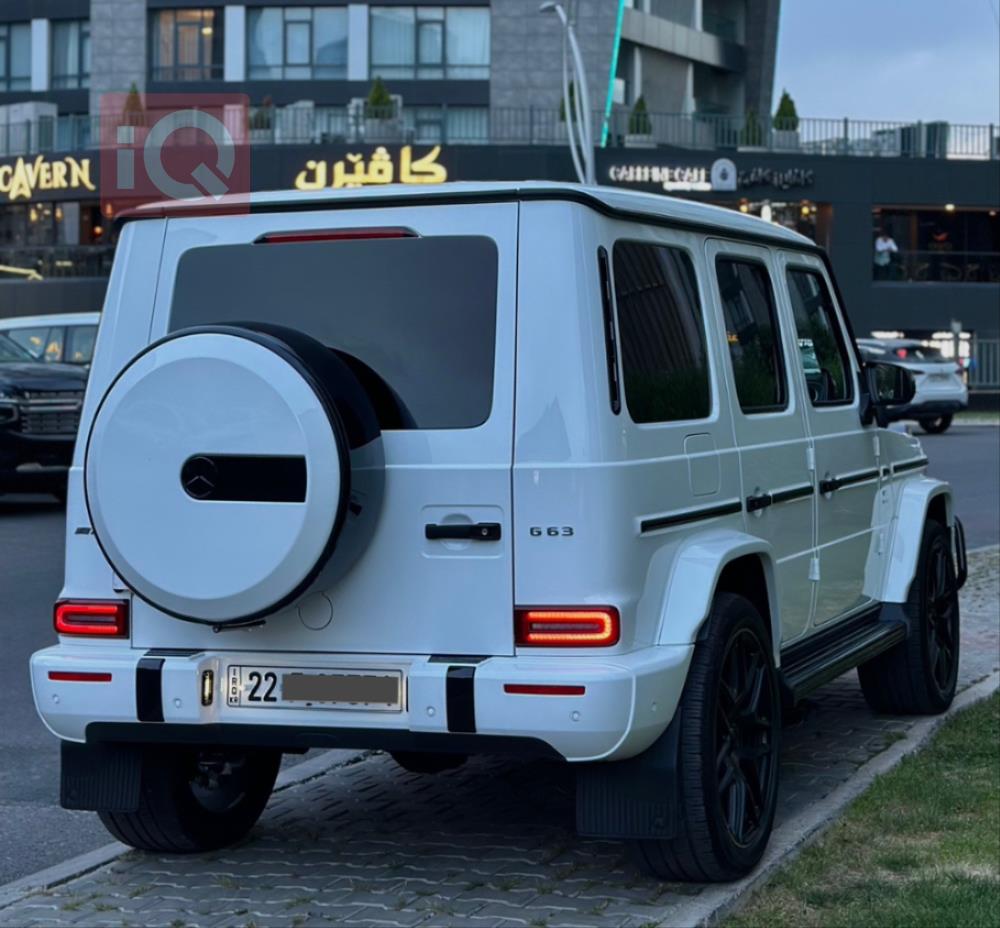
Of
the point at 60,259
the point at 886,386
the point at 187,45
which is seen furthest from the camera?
the point at 187,45

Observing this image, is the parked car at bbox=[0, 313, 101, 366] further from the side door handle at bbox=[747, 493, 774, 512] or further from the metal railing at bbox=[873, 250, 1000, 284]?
the metal railing at bbox=[873, 250, 1000, 284]

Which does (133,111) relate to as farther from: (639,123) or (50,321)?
(50,321)

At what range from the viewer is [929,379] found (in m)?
33.8

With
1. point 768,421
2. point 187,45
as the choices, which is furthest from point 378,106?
point 768,421

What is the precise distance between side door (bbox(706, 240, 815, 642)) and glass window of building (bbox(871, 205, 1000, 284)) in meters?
46.5

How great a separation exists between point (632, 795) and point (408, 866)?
38.5 inches

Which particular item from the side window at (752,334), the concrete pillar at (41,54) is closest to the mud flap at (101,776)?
the side window at (752,334)

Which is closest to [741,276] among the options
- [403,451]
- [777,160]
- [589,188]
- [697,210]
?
[697,210]

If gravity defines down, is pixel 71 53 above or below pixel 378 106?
above

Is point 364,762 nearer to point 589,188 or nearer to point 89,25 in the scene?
point 589,188

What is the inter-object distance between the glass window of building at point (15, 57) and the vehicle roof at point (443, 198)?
57.2 m

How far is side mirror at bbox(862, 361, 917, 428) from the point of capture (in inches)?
301

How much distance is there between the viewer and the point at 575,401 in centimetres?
501

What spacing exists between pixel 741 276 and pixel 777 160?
45.7 m
